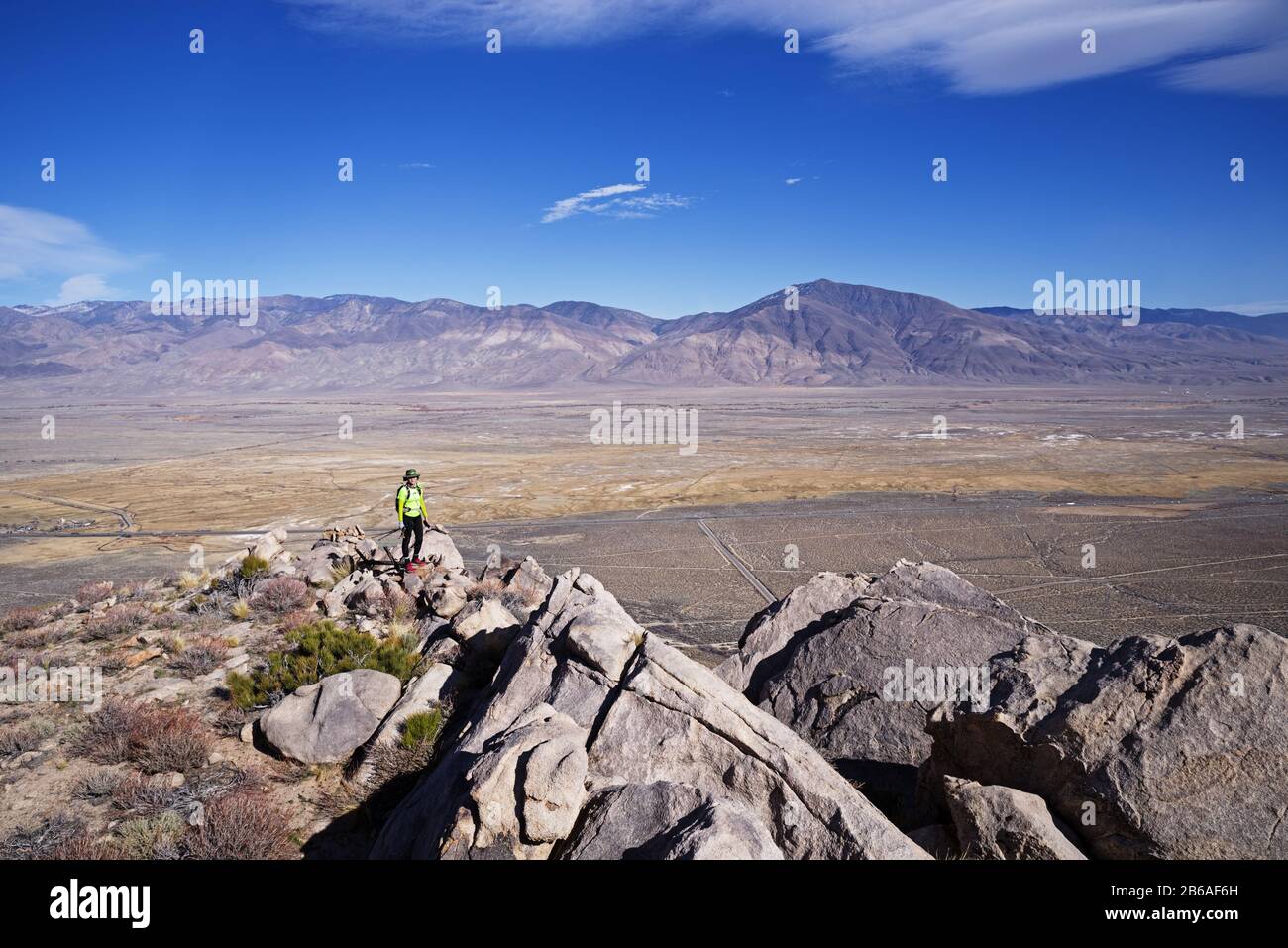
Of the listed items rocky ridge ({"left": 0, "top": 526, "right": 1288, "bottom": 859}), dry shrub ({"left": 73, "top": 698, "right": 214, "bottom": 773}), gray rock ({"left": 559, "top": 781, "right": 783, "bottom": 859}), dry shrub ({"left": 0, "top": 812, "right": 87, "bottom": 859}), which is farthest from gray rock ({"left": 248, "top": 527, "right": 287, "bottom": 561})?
gray rock ({"left": 559, "top": 781, "right": 783, "bottom": 859})

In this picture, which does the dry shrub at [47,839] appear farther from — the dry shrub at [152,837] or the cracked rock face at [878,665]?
the cracked rock face at [878,665]

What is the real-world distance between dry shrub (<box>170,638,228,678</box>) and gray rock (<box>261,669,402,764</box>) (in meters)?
2.50

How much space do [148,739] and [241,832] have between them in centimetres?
209

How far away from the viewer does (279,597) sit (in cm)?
1132

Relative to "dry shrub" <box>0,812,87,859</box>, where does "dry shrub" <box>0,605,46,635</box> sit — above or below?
above

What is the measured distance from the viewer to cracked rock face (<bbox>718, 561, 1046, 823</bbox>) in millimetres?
6551

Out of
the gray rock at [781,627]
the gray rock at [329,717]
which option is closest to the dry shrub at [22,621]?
the gray rock at [329,717]

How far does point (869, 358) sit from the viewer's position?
196750mm

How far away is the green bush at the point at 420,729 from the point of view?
6.79 metres

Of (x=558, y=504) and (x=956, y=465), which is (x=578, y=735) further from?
(x=956, y=465)

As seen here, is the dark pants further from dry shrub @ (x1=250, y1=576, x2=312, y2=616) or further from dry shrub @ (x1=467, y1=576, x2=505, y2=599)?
dry shrub @ (x1=250, y1=576, x2=312, y2=616)

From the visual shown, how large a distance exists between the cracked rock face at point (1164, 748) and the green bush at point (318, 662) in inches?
244

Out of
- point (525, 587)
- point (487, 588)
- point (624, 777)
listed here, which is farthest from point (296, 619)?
point (624, 777)
